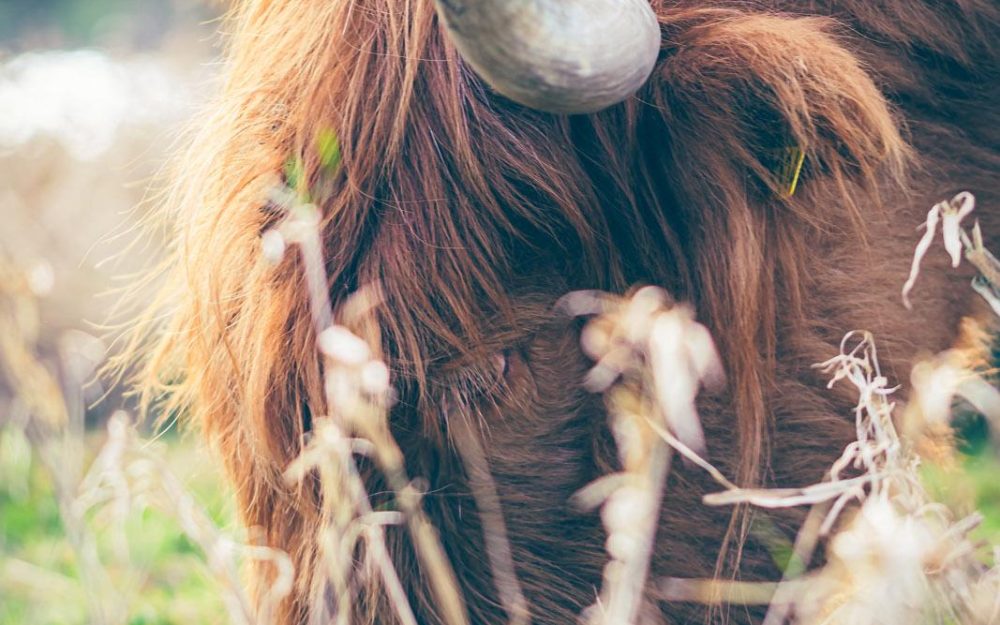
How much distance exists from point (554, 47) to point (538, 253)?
2.37 ft

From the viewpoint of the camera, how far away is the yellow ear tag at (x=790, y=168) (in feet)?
5.80

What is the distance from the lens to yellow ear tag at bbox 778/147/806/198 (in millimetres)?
1768

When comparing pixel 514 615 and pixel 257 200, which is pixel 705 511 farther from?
pixel 257 200

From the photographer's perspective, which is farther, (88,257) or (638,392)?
(88,257)

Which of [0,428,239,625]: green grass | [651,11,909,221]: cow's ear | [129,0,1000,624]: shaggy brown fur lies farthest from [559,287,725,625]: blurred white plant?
[0,428,239,625]: green grass

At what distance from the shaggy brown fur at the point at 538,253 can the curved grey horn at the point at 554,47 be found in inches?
14.1

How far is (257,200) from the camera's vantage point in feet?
6.83

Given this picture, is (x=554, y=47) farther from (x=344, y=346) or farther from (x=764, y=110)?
(x=344, y=346)

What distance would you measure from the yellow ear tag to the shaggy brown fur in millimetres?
27

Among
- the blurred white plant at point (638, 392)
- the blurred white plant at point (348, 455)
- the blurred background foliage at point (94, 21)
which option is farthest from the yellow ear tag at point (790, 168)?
the blurred background foliage at point (94, 21)

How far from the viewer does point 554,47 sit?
1.36 meters

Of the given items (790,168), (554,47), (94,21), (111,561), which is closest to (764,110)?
(790,168)

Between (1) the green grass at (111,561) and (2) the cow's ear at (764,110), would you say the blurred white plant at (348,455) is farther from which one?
(2) the cow's ear at (764,110)

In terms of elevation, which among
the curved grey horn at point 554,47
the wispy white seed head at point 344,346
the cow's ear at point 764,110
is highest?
the curved grey horn at point 554,47
